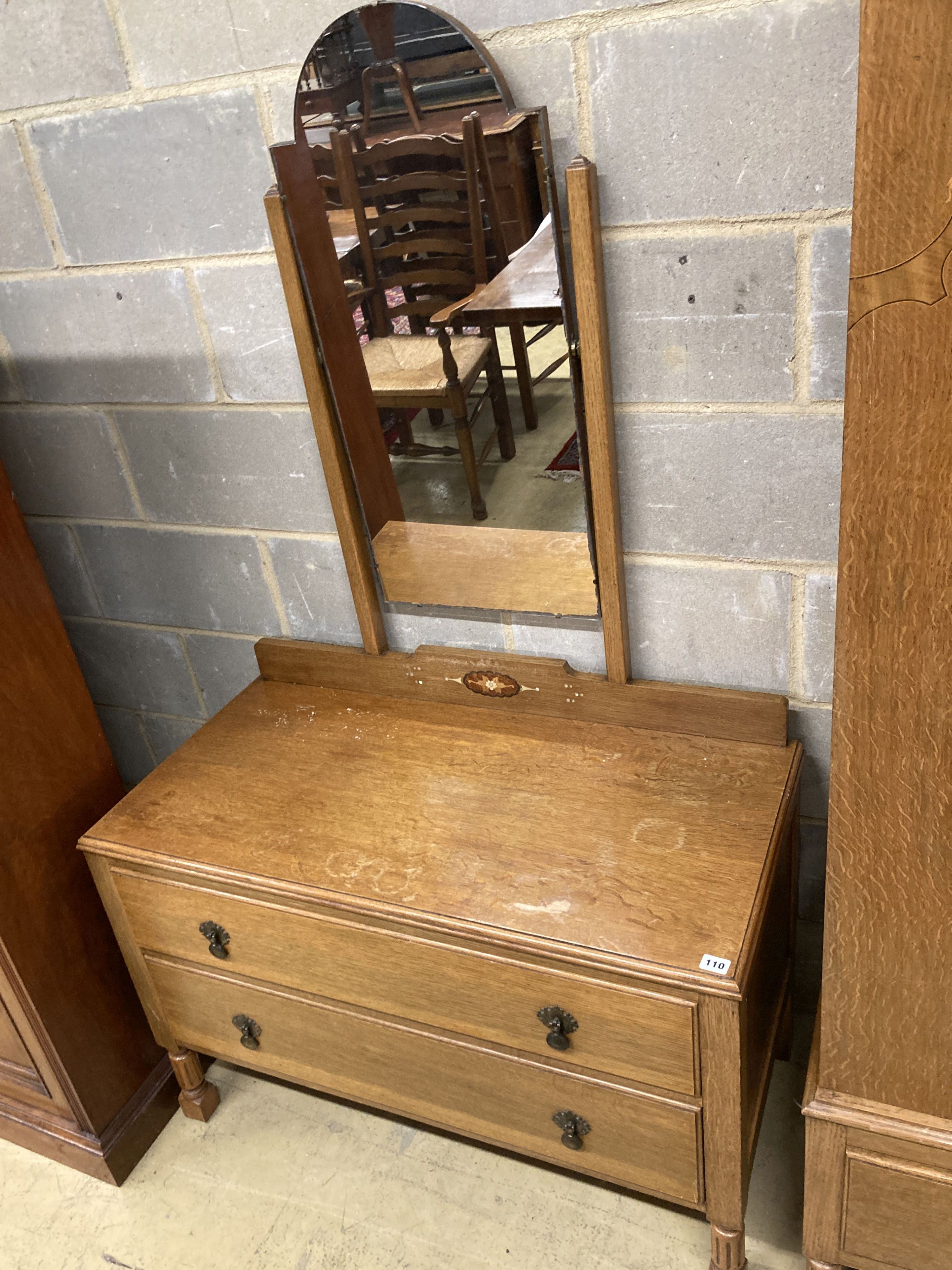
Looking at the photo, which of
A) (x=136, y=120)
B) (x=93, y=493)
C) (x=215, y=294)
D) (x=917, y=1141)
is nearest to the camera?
(x=917, y=1141)

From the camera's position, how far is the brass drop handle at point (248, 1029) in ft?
5.18

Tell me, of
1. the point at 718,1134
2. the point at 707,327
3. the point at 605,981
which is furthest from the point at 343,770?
the point at 707,327

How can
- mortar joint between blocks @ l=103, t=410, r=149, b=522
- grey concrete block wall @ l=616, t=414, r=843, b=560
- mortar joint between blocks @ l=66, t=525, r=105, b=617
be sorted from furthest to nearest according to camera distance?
mortar joint between blocks @ l=66, t=525, r=105, b=617, mortar joint between blocks @ l=103, t=410, r=149, b=522, grey concrete block wall @ l=616, t=414, r=843, b=560

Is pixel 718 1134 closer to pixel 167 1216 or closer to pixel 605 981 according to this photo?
pixel 605 981

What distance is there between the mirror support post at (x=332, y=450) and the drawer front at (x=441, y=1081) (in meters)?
0.58

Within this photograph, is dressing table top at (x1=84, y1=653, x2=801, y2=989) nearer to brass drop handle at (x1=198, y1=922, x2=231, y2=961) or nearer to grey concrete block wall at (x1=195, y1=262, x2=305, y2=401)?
brass drop handle at (x1=198, y1=922, x2=231, y2=961)

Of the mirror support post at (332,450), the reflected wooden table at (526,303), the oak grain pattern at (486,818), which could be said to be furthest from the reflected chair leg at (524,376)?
the oak grain pattern at (486,818)

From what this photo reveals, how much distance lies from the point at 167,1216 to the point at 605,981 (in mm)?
957

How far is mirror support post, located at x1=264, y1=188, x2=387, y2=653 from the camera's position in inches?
53.6

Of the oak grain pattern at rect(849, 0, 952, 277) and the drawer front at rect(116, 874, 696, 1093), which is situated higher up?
the oak grain pattern at rect(849, 0, 952, 277)

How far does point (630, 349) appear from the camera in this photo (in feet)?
4.17

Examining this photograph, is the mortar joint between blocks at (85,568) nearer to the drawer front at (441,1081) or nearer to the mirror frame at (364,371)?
the mirror frame at (364,371)

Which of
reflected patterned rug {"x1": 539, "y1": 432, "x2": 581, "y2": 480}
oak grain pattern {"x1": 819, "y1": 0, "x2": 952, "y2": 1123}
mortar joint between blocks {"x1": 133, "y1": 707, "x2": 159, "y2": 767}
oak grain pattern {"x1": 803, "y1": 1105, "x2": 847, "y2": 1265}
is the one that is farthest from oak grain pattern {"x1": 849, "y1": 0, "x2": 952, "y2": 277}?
mortar joint between blocks {"x1": 133, "y1": 707, "x2": 159, "y2": 767}

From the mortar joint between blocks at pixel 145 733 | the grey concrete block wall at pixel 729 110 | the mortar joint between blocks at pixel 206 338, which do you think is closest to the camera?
the grey concrete block wall at pixel 729 110
